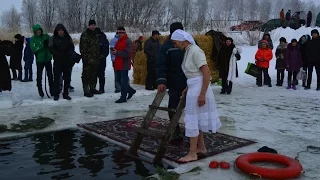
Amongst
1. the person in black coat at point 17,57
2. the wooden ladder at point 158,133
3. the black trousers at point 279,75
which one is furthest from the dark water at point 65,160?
the black trousers at point 279,75

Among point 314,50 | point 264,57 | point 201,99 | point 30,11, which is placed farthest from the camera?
point 30,11

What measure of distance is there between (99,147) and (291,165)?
2.62 metres

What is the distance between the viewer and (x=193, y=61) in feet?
14.9

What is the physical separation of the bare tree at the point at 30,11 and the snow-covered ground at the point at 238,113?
145 feet

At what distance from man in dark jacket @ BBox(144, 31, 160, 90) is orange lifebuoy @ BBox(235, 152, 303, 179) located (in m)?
6.31

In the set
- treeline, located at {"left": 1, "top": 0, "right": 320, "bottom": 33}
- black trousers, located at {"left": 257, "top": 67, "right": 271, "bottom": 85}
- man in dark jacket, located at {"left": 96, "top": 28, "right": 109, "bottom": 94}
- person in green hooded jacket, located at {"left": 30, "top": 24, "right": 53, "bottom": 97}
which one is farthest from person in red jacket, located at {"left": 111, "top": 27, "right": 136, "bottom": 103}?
treeline, located at {"left": 1, "top": 0, "right": 320, "bottom": 33}

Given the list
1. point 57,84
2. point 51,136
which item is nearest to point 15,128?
point 51,136

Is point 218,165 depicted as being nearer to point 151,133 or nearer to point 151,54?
point 151,133

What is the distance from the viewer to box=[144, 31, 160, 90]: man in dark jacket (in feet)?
34.5

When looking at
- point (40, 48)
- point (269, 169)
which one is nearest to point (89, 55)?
point (40, 48)

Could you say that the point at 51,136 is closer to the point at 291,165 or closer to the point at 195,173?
the point at 195,173

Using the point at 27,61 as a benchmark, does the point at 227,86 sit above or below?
below

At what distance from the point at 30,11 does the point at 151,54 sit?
4718 cm

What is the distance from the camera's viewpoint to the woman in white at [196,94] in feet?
14.6
